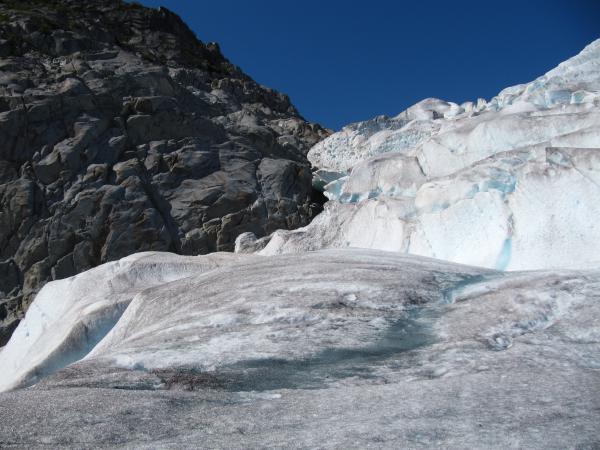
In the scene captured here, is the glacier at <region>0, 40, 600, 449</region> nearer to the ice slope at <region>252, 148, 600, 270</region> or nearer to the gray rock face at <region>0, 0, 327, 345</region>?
the ice slope at <region>252, 148, 600, 270</region>

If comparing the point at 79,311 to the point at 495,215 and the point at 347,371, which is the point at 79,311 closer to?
the point at 347,371

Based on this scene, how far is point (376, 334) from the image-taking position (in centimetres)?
736

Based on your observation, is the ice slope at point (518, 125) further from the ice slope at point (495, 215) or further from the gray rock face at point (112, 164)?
the gray rock face at point (112, 164)

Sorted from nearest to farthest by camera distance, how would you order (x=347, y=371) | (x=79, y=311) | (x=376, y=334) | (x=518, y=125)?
(x=347, y=371) → (x=376, y=334) → (x=79, y=311) → (x=518, y=125)

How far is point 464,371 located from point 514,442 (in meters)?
1.73

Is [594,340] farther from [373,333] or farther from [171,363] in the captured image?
[171,363]

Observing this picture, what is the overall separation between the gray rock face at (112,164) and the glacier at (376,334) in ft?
58.7

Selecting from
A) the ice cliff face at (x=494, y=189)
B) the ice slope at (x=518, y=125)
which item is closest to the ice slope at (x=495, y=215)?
the ice cliff face at (x=494, y=189)

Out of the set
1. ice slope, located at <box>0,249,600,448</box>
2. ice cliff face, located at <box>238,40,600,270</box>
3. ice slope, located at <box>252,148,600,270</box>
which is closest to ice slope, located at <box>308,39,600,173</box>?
ice cliff face, located at <box>238,40,600,270</box>

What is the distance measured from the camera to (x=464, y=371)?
5871 mm

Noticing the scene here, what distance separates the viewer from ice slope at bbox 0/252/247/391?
13.0 m

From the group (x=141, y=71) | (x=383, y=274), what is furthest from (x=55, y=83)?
(x=383, y=274)

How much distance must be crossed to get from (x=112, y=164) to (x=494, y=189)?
94.1ft

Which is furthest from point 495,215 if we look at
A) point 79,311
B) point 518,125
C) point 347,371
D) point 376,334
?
point 347,371
